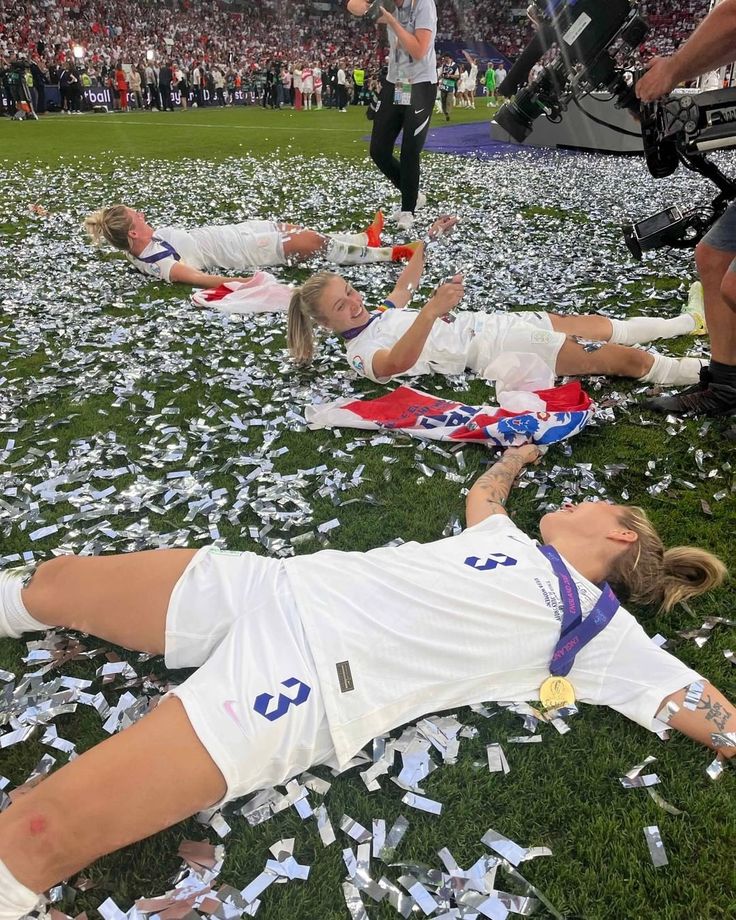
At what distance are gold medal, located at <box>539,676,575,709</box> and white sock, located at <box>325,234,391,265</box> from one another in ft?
19.4

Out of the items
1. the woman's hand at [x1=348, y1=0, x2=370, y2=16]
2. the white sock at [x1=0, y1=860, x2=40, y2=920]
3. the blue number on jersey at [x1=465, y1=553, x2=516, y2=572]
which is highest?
the woman's hand at [x1=348, y1=0, x2=370, y2=16]

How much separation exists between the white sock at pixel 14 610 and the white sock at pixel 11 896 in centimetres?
100

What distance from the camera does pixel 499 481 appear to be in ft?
10.7

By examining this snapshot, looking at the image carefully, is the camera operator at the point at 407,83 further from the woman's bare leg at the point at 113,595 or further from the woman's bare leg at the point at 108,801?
the woman's bare leg at the point at 108,801

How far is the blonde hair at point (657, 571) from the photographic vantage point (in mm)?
2609

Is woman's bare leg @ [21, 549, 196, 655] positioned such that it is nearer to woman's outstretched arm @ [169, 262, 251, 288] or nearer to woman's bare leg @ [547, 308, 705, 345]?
woman's bare leg @ [547, 308, 705, 345]

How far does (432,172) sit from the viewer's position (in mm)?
13180

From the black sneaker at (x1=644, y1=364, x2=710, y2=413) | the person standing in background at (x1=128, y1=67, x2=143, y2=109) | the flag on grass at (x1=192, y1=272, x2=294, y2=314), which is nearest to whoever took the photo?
the black sneaker at (x1=644, y1=364, x2=710, y2=413)

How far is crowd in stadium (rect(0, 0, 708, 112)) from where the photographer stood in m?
32.8

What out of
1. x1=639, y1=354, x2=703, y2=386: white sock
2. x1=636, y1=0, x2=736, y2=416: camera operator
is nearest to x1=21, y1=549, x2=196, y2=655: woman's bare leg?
x1=636, y1=0, x2=736, y2=416: camera operator

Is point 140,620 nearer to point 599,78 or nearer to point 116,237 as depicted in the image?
point 599,78

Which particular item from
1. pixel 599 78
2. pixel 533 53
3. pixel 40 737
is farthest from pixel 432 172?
pixel 40 737

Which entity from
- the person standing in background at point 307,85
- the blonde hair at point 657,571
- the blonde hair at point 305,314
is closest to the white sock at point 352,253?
the blonde hair at point 305,314

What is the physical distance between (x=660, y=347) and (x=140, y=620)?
4.42 m
